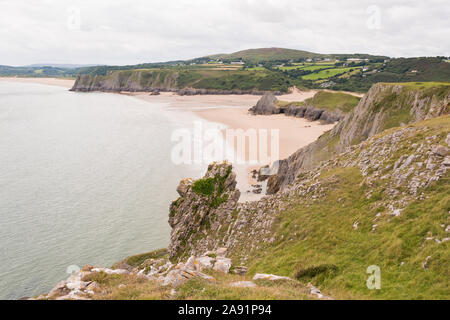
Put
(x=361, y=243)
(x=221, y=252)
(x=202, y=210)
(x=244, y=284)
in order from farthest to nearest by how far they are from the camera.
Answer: (x=202, y=210)
(x=221, y=252)
(x=361, y=243)
(x=244, y=284)

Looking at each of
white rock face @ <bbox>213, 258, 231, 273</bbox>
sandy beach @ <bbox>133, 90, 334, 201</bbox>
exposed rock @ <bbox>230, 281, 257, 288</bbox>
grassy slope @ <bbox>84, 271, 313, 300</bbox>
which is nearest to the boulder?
white rock face @ <bbox>213, 258, 231, 273</bbox>

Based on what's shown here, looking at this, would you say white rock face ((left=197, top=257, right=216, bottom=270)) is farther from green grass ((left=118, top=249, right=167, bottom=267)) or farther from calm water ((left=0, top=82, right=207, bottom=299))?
calm water ((left=0, top=82, right=207, bottom=299))

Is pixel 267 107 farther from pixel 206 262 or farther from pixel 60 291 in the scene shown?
pixel 60 291

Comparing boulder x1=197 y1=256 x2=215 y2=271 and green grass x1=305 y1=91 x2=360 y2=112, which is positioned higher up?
green grass x1=305 y1=91 x2=360 y2=112

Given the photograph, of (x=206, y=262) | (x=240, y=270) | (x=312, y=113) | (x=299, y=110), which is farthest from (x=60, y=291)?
(x=299, y=110)

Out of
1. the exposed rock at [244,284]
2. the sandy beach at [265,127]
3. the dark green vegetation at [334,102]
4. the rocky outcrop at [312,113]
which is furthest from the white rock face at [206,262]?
the dark green vegetation at [334,102]
